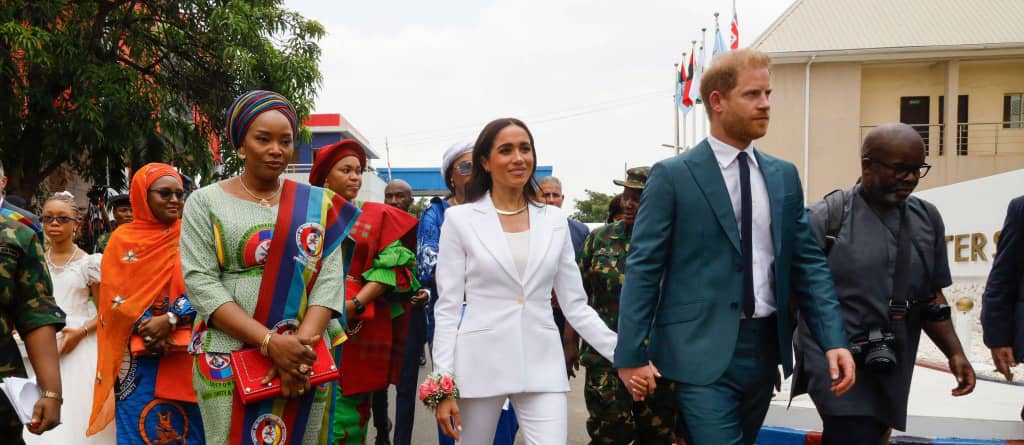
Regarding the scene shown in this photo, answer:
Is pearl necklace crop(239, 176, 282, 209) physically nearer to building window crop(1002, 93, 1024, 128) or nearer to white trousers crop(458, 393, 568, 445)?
white trousers crop(458, 393, 568, 445)

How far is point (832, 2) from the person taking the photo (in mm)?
23438

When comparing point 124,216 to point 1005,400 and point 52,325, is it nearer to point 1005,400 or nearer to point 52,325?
point 52,325

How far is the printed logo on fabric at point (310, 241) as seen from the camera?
11.1ft

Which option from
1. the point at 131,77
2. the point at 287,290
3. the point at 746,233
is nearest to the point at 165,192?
the point at 287,290

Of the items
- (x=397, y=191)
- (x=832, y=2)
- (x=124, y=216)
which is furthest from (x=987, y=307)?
(x=832, y=2)

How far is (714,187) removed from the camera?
3.36 m

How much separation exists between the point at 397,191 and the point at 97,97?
7.73 m

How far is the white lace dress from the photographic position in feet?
18.6

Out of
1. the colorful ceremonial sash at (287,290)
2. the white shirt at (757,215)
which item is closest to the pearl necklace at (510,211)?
the colorful ceremonial sash at (287,290)

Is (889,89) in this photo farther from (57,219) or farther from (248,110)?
(248,110)

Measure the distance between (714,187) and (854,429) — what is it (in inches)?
55.2

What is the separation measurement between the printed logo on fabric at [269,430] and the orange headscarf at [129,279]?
6.37 ft

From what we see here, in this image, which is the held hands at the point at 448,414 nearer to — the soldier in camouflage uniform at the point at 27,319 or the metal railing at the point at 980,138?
the soldier in camouflage uniform at the point at 27,319

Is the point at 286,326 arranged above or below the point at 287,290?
below
